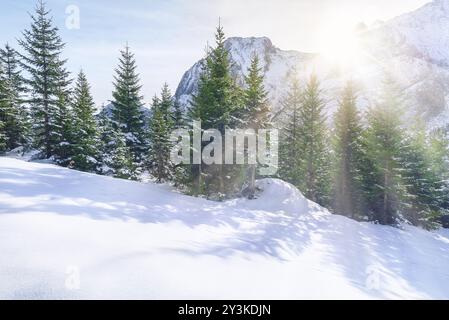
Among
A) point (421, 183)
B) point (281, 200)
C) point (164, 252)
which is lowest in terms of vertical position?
point (281, 200)

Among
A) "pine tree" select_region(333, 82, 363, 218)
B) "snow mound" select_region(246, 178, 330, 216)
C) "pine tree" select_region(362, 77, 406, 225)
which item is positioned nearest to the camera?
"snow mound" select_region(246, 178, 330, 216)

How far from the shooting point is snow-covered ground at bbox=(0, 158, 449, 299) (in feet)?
12.9

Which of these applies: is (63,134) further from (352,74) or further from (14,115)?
(352,74)

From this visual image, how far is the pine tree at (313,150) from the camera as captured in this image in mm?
27172

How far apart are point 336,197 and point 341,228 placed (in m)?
11.4

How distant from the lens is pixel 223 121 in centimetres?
2122

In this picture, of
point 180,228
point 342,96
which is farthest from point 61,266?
point 342,96

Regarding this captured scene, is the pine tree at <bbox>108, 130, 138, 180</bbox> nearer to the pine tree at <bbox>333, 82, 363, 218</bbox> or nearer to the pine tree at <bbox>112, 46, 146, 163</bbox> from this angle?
the pine tree at <bbox>112, 46, 146, 163</bbox>

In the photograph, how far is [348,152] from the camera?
26000 millimetres

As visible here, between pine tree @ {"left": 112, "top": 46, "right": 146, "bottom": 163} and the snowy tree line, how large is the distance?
0.10 metres

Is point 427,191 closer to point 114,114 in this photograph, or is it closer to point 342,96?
point 342,96

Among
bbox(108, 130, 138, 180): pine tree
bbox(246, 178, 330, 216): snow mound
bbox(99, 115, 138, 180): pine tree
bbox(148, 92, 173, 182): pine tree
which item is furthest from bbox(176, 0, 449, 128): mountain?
bbox(246, 178, 330, 216): snow mound

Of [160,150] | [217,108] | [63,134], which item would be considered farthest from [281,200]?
[63,134]
